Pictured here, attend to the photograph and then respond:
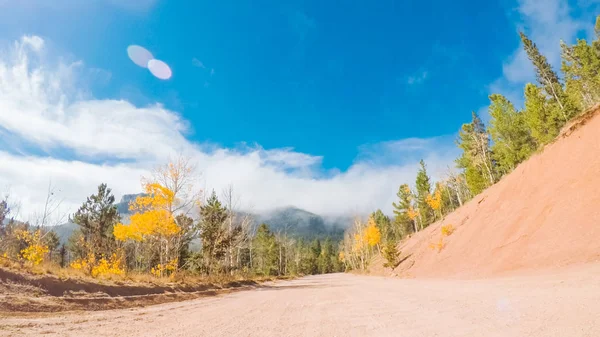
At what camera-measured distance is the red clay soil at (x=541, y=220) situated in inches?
637

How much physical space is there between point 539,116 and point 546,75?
1169 cm

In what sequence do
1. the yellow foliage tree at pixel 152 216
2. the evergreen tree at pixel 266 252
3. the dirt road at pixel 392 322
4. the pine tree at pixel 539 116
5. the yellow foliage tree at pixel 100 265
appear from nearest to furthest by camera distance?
1. the dirt road at pixel 392 322
2. the yellow foliage tree at pixel 100 265
3. the yellow foliage tree at pixel 152 216
4. the pine tree at pixel 539 116
5. the evergreen tree at pixel 266 252

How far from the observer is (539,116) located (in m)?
38.0

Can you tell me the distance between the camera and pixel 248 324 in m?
7.31

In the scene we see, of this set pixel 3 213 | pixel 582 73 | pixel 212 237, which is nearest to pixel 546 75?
pixel 582 73

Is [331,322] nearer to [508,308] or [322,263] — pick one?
[508,308]

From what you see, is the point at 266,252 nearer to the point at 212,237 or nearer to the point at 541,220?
the point at 212,237

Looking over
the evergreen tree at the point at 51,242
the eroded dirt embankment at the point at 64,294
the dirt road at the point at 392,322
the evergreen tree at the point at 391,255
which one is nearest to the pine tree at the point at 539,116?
the evergreen tree at the point at 391,255

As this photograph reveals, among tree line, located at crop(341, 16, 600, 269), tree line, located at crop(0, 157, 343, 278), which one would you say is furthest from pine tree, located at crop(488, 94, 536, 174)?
tree line, located at crop(0, 157, 343, 278)

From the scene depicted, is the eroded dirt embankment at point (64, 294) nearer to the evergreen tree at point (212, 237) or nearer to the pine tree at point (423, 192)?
the evergreen tree at point (212, 237)

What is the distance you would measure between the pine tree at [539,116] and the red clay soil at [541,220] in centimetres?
1296

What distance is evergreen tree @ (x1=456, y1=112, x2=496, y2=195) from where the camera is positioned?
1977 inches

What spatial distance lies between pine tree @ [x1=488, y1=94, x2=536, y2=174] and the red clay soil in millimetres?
18165

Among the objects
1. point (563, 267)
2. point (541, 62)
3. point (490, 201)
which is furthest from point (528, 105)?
point (563, 267)
